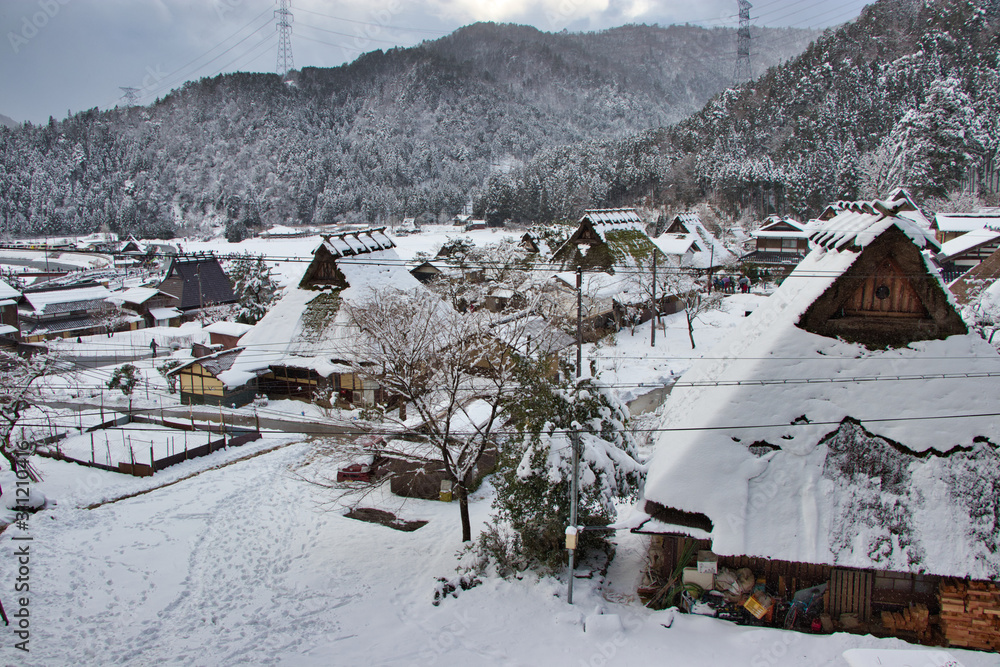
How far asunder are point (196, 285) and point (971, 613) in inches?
1895

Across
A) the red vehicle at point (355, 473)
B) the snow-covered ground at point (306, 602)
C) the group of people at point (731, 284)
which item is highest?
the group of people at point (731, 284)

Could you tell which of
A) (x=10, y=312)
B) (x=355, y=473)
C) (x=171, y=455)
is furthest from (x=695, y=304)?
(x=10, y=312)

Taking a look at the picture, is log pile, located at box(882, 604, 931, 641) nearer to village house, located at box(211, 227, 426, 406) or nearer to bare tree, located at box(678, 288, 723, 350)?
village house, located at box(211, 227, 426, 406)

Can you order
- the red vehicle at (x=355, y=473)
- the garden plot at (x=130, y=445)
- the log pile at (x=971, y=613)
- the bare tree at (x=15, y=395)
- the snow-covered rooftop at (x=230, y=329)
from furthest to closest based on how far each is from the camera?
1. the snow-covered rooftop at (x=230, y=329)
2. the garden plot at (x=130, y=445)
3. the red vehicle at (x=355, y=473)
4. the bare tree at (x=15, y=395)
5. the log pile at (x=971, y=613)

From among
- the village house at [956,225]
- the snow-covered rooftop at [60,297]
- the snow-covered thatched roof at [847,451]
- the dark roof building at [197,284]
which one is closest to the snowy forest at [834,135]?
the village house at [956,225]

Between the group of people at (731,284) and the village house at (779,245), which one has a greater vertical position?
the village house at (779,245)

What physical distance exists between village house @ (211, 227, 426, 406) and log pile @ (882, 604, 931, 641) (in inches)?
665

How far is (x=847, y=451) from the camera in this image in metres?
9.50

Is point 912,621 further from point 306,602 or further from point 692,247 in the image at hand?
point 692,247

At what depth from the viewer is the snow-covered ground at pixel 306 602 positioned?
9203mm

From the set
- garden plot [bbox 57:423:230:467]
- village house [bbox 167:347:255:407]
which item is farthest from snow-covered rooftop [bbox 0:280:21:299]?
garden plot [bbox 57:423:230:467]

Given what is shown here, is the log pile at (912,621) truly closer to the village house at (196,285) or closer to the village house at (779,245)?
the village house at (779,245)

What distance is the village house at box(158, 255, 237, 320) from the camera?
43469mm

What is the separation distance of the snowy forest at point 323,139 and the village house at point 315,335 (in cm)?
7279
